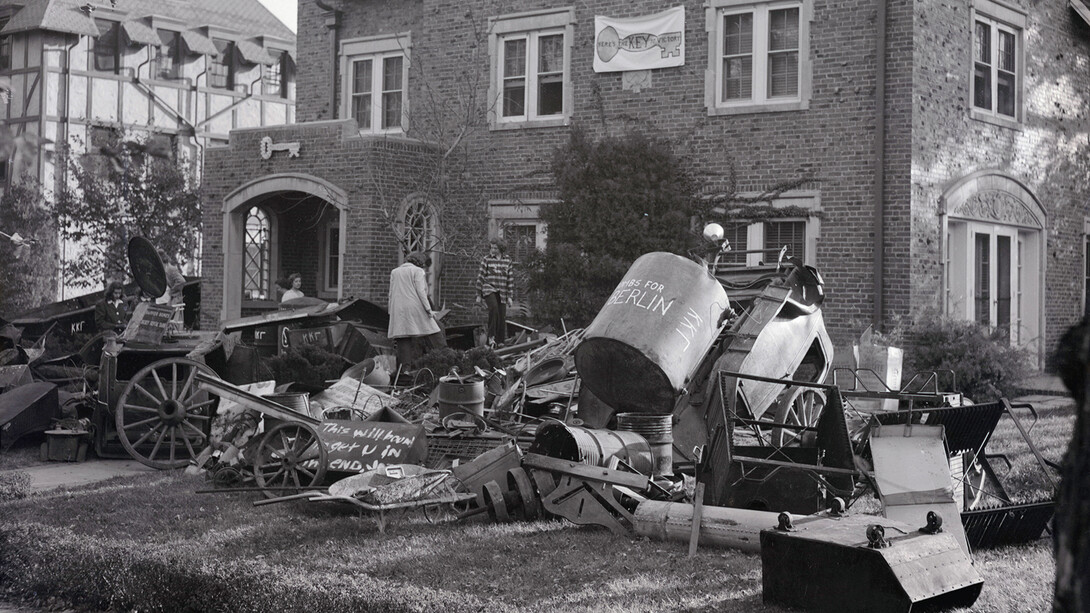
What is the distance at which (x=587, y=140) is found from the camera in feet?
59.0

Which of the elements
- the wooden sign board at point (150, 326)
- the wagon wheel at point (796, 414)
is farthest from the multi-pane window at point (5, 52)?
the wagon wheel at point (796, 414)

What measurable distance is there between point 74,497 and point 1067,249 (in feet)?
57.2

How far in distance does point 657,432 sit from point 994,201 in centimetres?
1194

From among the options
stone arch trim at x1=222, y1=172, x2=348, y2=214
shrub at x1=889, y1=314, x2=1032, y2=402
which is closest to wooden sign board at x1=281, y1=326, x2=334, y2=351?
stone arch trim at x1=222, y1=172, x2=348, y2=214

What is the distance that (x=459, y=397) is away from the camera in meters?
10.3

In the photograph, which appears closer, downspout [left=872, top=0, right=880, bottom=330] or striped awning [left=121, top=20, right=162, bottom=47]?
downspout [left=872, top=0, right=880, bottom=330]

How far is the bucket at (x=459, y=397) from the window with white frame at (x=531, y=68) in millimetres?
9861

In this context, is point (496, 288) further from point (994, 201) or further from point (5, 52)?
point (5, 52)

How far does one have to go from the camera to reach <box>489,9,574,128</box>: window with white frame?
64.2ft

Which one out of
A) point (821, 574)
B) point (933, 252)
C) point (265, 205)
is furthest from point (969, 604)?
point (265, 205)

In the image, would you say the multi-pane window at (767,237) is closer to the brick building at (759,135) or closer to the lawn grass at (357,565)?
the brick building at (759,135)

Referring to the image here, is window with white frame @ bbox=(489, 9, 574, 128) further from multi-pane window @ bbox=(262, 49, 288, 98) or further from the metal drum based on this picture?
multi-pane window @ bbox=(262, 49, 288, 98)

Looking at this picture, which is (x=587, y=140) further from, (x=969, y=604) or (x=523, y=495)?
(x=969, y=604)

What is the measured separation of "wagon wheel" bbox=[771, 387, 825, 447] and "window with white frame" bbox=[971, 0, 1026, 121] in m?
9.26
